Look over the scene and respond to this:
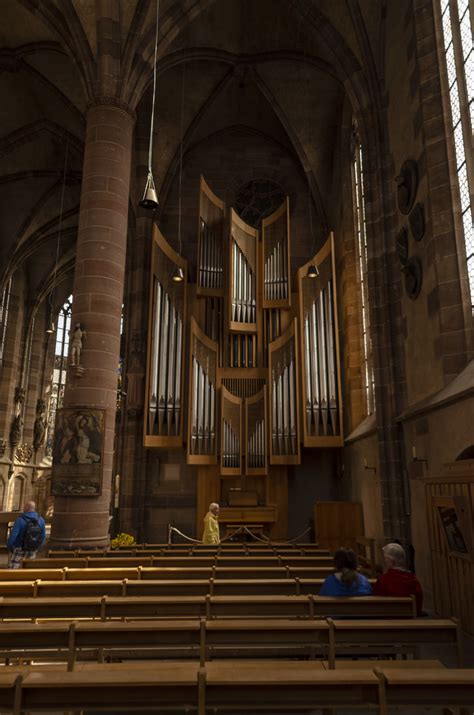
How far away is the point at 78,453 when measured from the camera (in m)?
10.4

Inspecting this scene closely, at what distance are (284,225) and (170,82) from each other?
20.2 ft

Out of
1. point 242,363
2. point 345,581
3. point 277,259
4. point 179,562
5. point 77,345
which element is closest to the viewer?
point 345,581

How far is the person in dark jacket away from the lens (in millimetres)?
4648

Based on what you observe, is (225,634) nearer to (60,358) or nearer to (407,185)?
(407,185)

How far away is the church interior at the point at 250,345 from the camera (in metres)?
3.87

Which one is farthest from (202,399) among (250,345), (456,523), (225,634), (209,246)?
(225,634)

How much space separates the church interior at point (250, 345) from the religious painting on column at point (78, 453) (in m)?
0.04

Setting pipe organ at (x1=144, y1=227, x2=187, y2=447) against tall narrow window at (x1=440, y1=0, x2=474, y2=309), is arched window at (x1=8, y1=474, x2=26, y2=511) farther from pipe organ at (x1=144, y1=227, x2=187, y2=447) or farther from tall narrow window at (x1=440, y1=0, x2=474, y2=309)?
tall narrow window at (x1=440, y1=0, x2=474, y2=309)

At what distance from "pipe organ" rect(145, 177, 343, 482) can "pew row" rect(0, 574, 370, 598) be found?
8.81 metres

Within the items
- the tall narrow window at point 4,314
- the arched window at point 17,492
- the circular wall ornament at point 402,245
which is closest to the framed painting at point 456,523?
the circular wall ornament at point 402,245

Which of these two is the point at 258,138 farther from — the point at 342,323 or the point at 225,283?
the point at 342,323

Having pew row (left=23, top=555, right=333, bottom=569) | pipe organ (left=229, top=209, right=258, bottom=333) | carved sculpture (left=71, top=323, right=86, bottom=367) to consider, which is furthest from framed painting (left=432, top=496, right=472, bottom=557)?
pipe organ (left=229, top=209, right=258, bottom=333)

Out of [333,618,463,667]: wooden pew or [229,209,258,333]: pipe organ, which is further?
[229,209,258,333]: pipe organ

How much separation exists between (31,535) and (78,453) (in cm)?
234
